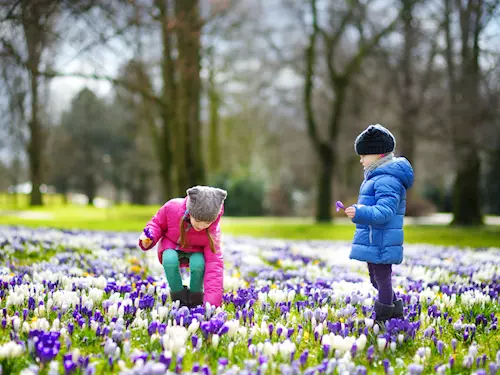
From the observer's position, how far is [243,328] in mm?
4020

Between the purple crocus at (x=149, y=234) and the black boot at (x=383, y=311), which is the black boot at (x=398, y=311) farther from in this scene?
the purple crocus at (x=149, y=234)

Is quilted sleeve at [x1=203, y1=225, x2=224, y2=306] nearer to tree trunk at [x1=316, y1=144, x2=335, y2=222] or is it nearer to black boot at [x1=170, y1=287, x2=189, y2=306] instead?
black boot at [x1=170, y1=287, x2=189, y2=306]

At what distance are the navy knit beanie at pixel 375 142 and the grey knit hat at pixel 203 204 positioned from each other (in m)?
1.37

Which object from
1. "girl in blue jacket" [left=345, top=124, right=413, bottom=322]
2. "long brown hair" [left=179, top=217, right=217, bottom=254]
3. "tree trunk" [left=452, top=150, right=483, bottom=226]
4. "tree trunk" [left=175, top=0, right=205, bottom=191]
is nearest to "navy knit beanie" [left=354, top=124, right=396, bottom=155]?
"girl in blue jacket" [left=345, top=124, right=413, bottom=322]

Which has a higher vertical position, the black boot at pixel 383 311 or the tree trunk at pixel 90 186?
the tree trunk at pixel 90 186

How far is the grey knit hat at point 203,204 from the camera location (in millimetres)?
4641

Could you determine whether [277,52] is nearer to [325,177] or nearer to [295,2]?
[295,2]

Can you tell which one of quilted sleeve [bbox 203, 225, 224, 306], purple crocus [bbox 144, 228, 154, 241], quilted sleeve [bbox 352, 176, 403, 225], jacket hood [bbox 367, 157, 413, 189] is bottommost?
quilted sleeve [bbox 203, 225, 224, 306]

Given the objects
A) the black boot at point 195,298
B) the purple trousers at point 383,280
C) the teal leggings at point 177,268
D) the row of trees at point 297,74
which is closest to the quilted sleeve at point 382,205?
the purple trousers at point 383,280

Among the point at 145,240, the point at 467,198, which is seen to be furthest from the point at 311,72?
the point at 145,240

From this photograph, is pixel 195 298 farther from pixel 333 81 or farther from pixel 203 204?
pixel 333 81

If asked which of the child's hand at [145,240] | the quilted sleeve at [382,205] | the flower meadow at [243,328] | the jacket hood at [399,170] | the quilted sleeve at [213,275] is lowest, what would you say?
the flower meadow at [243,328]

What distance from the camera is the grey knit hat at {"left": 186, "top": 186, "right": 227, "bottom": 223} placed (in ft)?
15.2

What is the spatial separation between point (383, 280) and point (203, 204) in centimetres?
168
